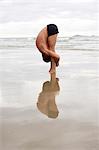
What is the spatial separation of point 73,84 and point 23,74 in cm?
132

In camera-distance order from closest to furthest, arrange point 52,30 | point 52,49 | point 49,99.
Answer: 1. point 49,99
2. point 52,30
3. point 52,49

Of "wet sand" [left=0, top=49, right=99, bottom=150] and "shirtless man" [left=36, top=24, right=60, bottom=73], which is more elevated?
"wet sand" [left=0, top=49, right=99, bottom=150]

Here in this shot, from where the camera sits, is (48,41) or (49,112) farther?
(48,41)

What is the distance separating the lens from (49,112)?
3256 millimetres

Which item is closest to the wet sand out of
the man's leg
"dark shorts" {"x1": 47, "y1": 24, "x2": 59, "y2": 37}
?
the man's leg

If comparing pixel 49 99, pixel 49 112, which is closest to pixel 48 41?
pixel 49 99

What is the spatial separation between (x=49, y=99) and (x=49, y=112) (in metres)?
0.61

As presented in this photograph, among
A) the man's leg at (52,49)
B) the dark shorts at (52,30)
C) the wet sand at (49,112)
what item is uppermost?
the wet sand at (49,112)

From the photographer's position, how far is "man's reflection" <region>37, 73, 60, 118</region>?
3.29 metres

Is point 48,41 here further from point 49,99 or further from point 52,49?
point 49,99

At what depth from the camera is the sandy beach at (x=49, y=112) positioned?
2418 millimetres

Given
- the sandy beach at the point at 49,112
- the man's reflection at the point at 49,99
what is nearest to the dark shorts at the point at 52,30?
the sandy beach at the point at 49,112

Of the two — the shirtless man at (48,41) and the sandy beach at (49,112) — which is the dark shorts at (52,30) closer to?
the shirtless man at (48,41)

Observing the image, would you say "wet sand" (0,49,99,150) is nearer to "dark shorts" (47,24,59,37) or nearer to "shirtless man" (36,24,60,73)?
"shirtless man" (36,24,60,73)
